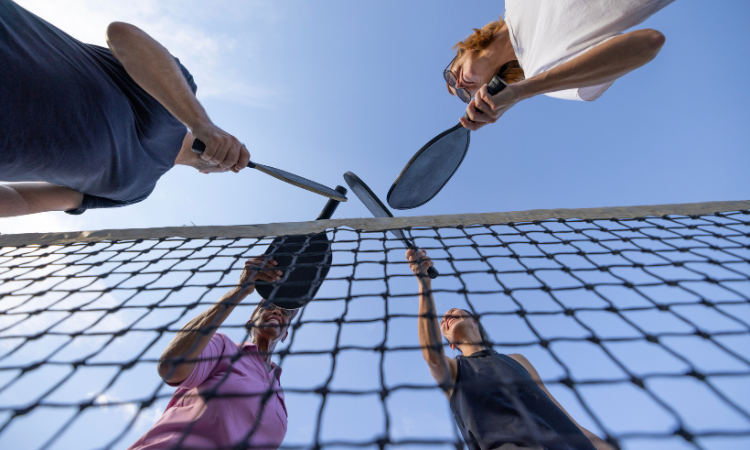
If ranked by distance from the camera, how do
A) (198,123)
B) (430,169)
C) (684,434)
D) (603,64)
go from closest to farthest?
(684,434), (603,64), (198,123), (430,169)

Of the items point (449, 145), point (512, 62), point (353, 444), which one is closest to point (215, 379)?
point (353, 444)

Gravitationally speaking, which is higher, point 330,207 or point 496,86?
point 496,86

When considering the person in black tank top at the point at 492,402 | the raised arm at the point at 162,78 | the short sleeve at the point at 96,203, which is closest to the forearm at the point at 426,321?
the person in black tank top at the point at 492,402

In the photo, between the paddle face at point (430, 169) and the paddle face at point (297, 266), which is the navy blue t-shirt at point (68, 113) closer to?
the paddle face at point (297, 266)

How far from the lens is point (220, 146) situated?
4.84ft

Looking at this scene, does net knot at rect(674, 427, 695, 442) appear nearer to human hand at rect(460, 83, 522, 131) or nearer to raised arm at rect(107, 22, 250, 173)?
human hand at rect(460, 83, 522, 131)

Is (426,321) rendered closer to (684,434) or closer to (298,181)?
(298,181)

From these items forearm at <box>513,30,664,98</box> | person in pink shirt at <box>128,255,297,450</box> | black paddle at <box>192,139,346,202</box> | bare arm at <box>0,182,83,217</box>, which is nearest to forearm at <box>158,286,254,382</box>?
person in pink shirt at <box>128,255,297,450</box>

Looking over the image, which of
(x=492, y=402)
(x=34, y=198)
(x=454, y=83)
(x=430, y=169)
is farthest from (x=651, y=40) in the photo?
(x=34, y=198)

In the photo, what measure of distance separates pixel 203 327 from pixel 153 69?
1.17m

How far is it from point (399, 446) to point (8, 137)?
169cm

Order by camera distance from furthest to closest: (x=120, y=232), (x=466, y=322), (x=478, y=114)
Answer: (x=466, y=322)
(x=120, y=232)
(x=478, y=114)

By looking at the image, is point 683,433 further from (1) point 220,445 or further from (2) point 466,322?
(2) point 466,322

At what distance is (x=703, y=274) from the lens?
1.75 metres
